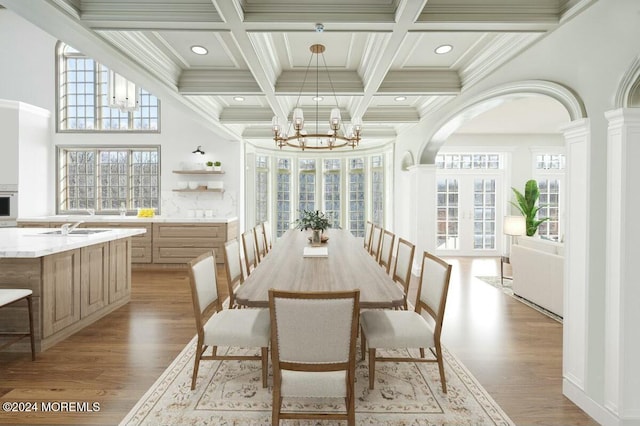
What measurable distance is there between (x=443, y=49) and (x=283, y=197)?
18.9 feet

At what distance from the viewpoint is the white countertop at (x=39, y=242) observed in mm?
2604

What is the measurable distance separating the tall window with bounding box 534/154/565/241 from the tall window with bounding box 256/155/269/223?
604cm

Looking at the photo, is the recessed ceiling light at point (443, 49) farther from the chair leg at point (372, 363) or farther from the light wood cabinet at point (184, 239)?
the light wood cabinet at point (184, 239)

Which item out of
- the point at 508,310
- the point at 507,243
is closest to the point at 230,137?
the point at 508,310

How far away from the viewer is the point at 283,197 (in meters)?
8.41

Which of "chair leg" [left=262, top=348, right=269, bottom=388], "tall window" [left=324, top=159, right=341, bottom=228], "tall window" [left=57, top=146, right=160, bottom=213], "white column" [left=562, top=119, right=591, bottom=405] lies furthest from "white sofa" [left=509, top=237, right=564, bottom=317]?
"tall window" [left=57, top=146, right=160, bottom=213]

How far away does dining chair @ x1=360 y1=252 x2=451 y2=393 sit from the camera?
6.91 ft

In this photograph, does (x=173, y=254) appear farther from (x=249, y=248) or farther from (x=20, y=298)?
(x=20, y=298)

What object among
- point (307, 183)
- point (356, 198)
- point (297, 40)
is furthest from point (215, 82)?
point (356, 198)

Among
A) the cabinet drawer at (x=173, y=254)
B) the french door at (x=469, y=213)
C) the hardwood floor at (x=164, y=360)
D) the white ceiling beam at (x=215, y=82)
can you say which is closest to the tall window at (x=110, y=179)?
the cabinet drawer at (x=173, y=254)

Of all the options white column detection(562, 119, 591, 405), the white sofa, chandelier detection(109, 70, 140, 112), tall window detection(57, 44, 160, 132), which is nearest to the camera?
white column detection(562, 119, 591, 405)

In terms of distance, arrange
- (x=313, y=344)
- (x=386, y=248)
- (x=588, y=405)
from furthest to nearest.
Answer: (x=386, y=248), (x=588, y=405), (x=313, y=344)

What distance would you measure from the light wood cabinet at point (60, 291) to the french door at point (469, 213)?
6647 millimetres

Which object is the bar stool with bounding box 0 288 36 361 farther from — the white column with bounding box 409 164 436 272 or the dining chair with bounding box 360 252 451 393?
the white column with bounding box 409 164 436 272
